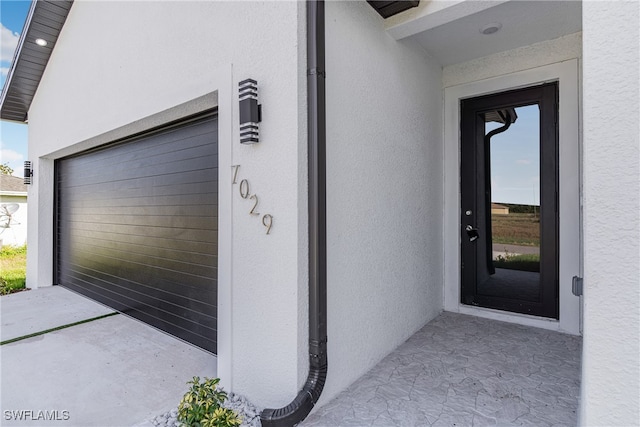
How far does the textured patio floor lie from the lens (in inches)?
104

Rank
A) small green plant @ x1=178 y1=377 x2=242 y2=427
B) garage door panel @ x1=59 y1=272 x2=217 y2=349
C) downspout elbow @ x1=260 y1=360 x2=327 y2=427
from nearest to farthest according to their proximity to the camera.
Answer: small green plant @ x1=178 y1=377 x2=242 y2=427 → downspout elbow @ x1=260 y1=360 x2=327 y2=427 → garage door panel @ x1=59 y1=272 x2=217 y2=349

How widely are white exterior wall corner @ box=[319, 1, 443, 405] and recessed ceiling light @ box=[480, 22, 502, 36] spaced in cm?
77

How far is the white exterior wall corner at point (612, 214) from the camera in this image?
155 cm

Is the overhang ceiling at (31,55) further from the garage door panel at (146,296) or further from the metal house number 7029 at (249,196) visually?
the metal house number 7029 at (249,196)

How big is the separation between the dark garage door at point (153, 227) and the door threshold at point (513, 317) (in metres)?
3.53

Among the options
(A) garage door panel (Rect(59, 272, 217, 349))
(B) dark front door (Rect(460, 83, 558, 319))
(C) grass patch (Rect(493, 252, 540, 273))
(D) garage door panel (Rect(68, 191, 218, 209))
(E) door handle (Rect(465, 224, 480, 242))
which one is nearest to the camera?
(A) garage door panel (Rect(59, 272, 217, 349))

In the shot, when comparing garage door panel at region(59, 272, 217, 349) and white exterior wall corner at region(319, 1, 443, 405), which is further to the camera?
garage door panel at region(59, 272, 217, 349)

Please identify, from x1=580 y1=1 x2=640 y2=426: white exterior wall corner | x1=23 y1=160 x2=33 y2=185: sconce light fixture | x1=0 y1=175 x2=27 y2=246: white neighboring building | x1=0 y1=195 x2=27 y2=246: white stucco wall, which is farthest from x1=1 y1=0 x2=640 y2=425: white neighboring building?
x1=0 y1=195 x2=27 y2=246: white stucco wall

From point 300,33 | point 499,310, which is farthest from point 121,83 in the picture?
point 499,310

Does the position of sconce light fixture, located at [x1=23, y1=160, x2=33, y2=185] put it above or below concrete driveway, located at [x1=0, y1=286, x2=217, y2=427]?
above

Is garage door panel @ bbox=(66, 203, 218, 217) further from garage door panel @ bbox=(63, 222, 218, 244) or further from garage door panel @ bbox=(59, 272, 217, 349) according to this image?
garage door panel @ bbox=(59, 272, 217, 349)

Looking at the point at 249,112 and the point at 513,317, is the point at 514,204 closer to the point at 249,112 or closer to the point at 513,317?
the point at 513,317

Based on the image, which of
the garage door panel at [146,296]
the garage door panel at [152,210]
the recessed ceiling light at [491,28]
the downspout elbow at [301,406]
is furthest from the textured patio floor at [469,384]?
the recessed ceiling light at [491,28]

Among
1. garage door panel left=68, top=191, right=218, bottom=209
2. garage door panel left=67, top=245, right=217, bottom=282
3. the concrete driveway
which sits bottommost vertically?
the concrete driveway
